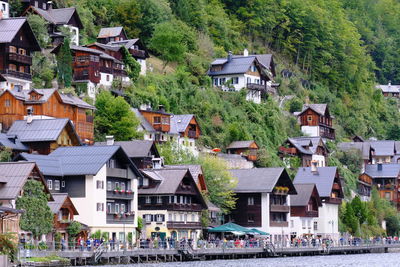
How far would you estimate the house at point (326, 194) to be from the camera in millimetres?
105250

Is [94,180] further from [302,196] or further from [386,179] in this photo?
Answer: [386,179]

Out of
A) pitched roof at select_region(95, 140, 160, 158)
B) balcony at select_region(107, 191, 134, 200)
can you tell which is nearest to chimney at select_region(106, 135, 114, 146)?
pitched roof at select_region(95, 140, 160, 158)

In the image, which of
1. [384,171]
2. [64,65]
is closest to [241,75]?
[384,171]

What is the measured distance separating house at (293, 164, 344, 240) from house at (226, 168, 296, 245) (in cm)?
1122

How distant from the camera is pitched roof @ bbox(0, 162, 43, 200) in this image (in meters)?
61.4

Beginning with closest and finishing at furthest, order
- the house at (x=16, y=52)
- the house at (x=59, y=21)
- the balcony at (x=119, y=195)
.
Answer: the balcony at (x=119, y=195) < the house at (x=16, y=52) < the house at (x=59, y=21)

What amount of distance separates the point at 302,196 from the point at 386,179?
122 ft

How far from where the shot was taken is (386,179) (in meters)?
134

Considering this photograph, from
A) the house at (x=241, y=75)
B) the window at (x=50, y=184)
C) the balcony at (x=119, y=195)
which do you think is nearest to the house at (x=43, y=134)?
the balcony at (x=119, y=195)

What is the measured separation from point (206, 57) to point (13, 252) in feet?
269

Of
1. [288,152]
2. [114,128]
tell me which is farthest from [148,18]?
[114,128]

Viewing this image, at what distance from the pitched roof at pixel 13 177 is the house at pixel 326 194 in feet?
156

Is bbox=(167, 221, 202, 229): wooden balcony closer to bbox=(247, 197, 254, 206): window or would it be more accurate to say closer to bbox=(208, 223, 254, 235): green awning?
bbox=(208, 223, 254, 235): green awning

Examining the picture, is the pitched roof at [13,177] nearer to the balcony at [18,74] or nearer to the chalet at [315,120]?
the balcony at [18,74]
